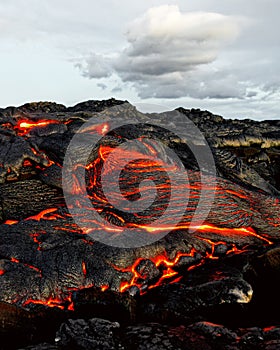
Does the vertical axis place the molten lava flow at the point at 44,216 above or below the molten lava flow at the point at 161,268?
above

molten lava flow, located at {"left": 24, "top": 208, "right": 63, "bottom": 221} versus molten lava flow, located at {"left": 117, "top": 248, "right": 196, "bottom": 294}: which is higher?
molten lava flow, located at {"left": 24, "top": 208, "right": 63, "bottom": 221}

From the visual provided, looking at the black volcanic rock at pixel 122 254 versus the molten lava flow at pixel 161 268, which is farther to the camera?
the molten lava flow at pixel 161 268

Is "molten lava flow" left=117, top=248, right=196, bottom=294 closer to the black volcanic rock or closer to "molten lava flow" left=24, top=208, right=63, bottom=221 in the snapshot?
the black volcanic rock

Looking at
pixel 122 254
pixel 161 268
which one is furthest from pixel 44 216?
pixel 161 268

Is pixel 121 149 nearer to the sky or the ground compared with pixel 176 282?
nearer to the sky

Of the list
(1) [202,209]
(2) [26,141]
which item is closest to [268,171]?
(1) [202,209]

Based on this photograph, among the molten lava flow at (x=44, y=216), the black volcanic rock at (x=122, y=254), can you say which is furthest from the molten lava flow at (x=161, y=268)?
the molten lava flow at (x=44, y=216)

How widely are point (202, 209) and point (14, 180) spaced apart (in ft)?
20.4

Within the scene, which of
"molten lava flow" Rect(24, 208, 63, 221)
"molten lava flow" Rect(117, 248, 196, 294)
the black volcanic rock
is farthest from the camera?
"molten lava flow" Rect(24, 208, 63, 221)

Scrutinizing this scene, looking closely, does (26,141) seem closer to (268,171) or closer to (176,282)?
(176,282)

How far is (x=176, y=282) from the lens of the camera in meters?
9.76

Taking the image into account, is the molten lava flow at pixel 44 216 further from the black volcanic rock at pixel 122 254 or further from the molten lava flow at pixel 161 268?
the molten lava flow at pixel 161 268

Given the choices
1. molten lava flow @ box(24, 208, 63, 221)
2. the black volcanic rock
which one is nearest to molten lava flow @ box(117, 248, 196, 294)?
the black volcanic rock

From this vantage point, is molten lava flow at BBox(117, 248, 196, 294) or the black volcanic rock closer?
the black volcanic rock
